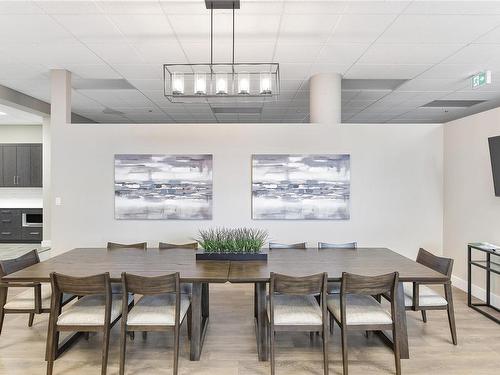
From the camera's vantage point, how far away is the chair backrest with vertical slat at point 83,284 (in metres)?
2.50

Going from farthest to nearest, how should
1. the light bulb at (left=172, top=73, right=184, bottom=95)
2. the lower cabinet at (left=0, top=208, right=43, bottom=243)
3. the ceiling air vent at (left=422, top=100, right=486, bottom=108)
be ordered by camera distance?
the lower cabinet at (left=0, top=208, right=43, bottom=243), the ceiling air vent at (left=422, top=100, right=486, bottom=108), the light bulb at (left=172, top=73, right=184, bottom=95)

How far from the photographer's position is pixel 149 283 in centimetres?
251

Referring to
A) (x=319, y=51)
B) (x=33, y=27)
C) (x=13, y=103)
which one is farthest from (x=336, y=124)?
(x=13, y=103)

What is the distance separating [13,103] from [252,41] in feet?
15.6

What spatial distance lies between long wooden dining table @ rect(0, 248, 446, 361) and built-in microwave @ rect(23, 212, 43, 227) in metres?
5.68

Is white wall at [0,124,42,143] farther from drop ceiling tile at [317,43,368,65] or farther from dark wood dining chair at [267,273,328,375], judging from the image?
dark wood dining chair at [267,273,328,375]

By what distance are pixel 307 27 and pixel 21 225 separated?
7984 millimetres

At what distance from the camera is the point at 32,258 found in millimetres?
3305

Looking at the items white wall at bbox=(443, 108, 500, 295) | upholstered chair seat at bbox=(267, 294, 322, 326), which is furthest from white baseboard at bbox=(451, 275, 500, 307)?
upholstered chair seat at bbox=(267, 294, 322, 326)

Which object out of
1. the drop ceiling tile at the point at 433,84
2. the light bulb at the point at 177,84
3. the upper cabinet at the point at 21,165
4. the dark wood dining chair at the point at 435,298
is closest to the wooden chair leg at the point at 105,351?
the light bulb at the point at 177,84

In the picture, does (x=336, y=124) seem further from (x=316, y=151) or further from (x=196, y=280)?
(x=196, y=280)

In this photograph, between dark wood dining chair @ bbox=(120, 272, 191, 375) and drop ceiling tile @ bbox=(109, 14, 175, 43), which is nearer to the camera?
dark wood dining chair @ bbox=(120, 272, 191, 375)

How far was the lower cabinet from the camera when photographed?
26.8ft

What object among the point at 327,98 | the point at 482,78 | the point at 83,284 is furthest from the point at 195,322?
the point at 482,78
